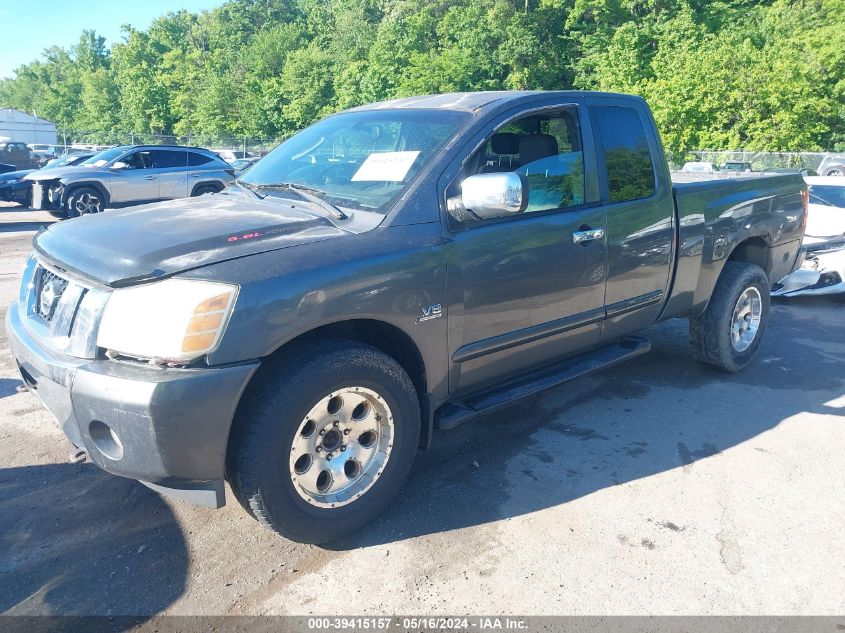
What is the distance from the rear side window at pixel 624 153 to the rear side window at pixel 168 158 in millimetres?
12898

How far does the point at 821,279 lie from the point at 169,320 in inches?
303

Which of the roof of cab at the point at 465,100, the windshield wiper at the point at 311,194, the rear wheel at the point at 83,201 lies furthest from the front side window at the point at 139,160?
the windshield wiper at the point at 311,194

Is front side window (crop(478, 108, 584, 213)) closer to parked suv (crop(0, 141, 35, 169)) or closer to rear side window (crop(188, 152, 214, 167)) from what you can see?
rear side window (crop(188, 152, 214, 167))

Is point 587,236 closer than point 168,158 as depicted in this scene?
Yes

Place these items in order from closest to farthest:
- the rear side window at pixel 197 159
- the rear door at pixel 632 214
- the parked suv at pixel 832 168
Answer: the rear door at pixel 632 214 → the rear side window at pixel 197 159 → the parked suv at pixel 832 168

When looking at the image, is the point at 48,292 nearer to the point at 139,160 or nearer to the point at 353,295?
the point at 353,295

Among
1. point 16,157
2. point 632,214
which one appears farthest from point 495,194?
point 16,157

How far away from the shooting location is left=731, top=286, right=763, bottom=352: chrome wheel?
17.1 ft

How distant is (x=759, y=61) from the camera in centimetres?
3356

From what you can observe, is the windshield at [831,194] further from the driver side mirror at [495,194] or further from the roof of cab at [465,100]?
the driver side mirror at [495,194]

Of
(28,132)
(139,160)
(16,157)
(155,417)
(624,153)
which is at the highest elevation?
(28,132)

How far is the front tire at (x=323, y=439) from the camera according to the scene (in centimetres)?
261

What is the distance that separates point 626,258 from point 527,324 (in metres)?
0.94

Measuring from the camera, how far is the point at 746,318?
538cm
